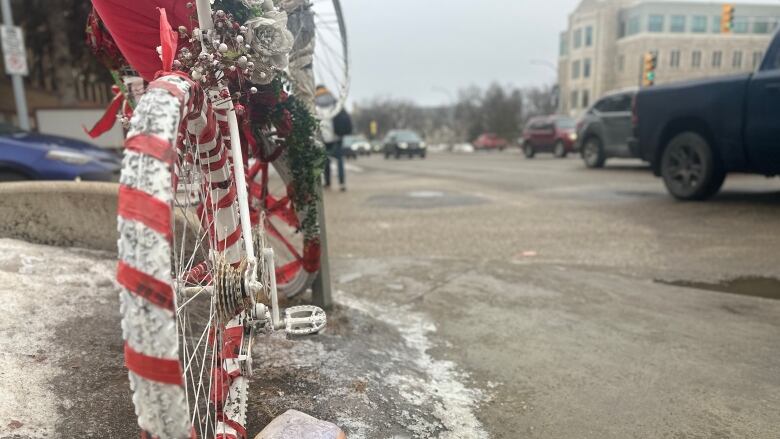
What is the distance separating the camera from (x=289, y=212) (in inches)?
130

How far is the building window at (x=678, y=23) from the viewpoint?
67438mm

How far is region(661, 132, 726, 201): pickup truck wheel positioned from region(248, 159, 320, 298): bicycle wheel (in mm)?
5886

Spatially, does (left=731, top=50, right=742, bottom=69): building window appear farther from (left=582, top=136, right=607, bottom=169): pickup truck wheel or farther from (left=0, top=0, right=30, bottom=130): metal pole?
(left=0, top=0, right=30, bottom=130): metal pole

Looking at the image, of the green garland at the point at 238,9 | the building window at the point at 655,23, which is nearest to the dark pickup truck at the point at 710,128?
the green garland at the point at 238,9

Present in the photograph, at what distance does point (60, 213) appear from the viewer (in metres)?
3.47

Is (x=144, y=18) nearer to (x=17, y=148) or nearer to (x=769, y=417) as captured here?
(x=769, y=417)

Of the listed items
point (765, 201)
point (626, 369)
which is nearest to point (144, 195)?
point (626, 369)

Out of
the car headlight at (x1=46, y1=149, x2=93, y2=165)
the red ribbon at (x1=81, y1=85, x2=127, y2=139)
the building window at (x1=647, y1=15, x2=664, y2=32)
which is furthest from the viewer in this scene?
the building window at (x1=647, y1=15, x2=664, y2=32)

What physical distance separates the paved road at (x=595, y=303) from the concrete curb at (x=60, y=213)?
1.73 meters

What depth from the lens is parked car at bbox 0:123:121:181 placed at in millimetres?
6055

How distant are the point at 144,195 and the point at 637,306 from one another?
3.52 meters

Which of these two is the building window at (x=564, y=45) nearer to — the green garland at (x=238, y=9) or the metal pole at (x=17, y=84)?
the metal pole at (x=17, y=84)

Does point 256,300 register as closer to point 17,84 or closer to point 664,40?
point 17,84

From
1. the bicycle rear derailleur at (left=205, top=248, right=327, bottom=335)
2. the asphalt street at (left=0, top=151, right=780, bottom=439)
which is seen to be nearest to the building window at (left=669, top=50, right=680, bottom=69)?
the asphalt street at (left=0, top=151, right=780, bottom=439)
